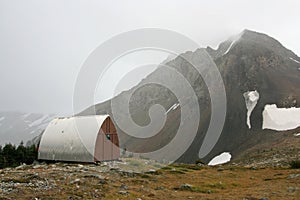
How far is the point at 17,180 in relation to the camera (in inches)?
1083

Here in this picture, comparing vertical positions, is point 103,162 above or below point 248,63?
below

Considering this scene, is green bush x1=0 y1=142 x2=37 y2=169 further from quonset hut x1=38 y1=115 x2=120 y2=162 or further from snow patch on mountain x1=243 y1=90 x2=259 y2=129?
snow patch on mountain x1=243 y1=90 x2=259 y2=129

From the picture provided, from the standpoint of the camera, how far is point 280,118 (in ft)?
382

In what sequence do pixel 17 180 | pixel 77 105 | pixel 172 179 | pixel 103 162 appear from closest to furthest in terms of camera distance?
pixel 17 180 < pixel 172 179 < pixel 77 105 < pixel 103 162

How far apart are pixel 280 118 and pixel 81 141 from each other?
87615 millimetres

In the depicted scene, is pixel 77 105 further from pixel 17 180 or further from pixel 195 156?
pixel 195 156

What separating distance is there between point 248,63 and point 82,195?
583 feet

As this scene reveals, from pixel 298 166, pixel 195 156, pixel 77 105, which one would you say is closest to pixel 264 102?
pixel 195 156

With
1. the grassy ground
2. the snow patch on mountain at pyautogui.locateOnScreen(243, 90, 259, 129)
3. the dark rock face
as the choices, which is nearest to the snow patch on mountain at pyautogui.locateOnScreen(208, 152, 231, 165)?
the dark rock face

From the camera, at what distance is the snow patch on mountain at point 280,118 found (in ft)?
358

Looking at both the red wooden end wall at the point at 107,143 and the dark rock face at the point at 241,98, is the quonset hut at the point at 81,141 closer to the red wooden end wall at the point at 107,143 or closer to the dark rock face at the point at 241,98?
the red wooden end wall at the point at 107,143

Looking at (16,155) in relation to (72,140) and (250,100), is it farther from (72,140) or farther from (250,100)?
(250,100)

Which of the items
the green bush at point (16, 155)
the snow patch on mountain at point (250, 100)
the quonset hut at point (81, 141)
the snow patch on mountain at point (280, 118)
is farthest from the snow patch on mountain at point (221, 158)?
the green bush at point (16, 155)

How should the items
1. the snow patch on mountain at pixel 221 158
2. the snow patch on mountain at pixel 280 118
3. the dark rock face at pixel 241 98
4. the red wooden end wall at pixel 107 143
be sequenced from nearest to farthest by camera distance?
1. the red wooden end wall at pixel 107 143
2. the snow patch on mountain at pixel 221 158
3. the snow patch on mountain at pixel 280 118
4. the dark rock face at pixel 241 98
